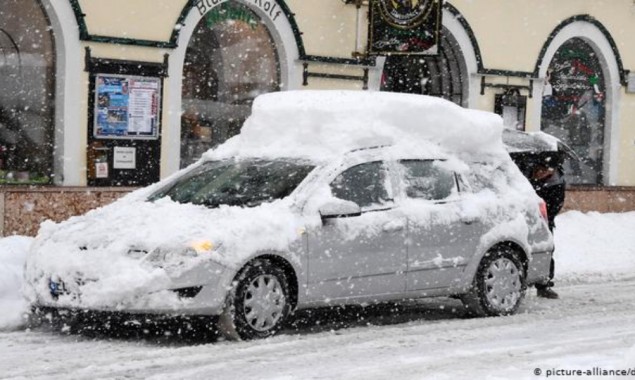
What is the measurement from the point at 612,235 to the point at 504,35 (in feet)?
13.0

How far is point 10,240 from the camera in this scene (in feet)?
42.2

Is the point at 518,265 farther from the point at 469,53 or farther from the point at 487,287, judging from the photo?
the point at 469,53

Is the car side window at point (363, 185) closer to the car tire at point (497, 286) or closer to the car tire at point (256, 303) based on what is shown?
the car tire at point (256, 303)

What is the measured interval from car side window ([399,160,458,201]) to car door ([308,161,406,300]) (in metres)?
0.28

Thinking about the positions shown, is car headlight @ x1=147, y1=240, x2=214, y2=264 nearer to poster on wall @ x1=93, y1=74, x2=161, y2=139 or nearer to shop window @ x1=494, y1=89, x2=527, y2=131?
poster on wall @ x1=93, y1=74, x2=161, y2=139

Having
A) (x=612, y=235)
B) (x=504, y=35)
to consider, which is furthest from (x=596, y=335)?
(x=504, y=35)

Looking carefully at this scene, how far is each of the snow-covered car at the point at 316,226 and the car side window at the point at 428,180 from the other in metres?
0.01

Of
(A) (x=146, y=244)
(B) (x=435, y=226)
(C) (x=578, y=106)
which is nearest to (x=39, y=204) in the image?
(B) (x=435, y=226)

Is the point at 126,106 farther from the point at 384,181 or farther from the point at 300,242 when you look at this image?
the point at 300,242

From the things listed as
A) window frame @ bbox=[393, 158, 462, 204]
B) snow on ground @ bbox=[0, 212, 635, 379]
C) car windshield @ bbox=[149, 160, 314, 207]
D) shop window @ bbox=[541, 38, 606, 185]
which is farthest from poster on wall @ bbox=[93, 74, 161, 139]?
shop window @ bbox=[541, 38, 606, 185]

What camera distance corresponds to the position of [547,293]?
43.0 ft

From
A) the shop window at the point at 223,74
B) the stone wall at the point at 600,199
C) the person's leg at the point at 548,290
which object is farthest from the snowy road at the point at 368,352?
the stone wall at the point at 600,199

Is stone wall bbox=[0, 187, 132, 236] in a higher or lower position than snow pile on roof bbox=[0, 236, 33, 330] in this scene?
higher

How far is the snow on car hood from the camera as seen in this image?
356 inches
